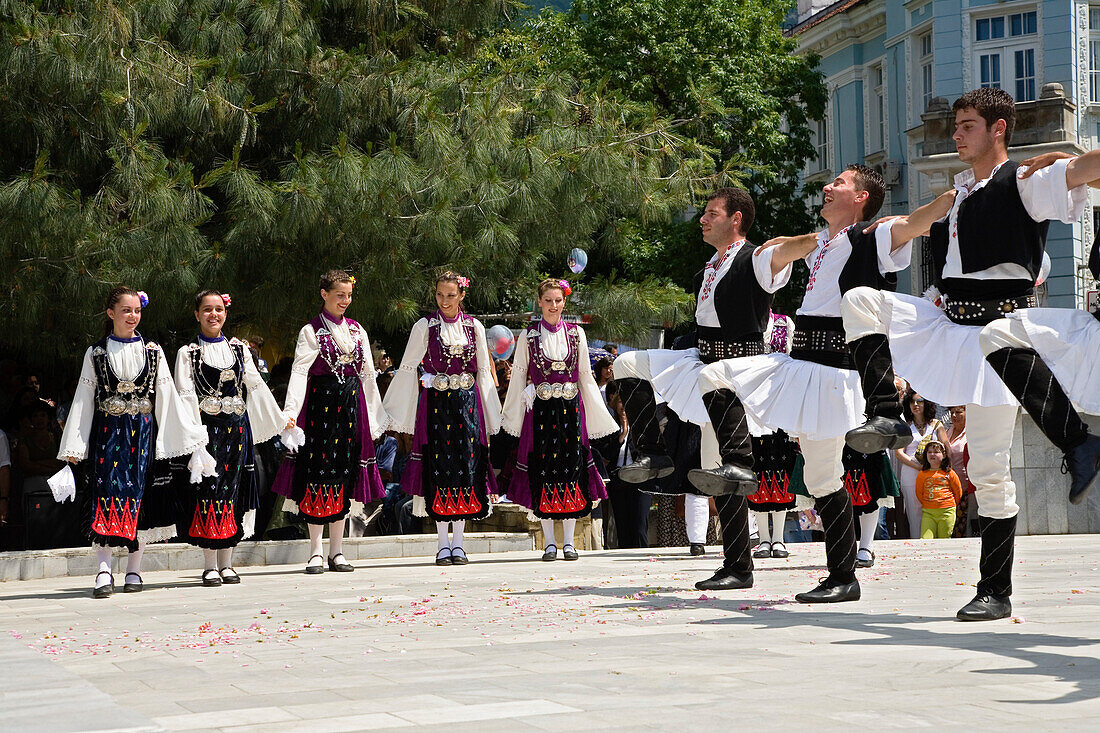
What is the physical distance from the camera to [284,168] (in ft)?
40.5

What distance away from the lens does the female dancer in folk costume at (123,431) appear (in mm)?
9117

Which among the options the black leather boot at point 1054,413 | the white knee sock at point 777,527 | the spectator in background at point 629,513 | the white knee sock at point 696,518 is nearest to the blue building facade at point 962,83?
the spectator in background at point 629,513

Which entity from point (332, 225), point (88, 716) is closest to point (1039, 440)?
point (332, 225)

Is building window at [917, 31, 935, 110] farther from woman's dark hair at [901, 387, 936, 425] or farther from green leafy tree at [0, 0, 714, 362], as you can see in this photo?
woman's dark hair at [901, 387, 936, 425]

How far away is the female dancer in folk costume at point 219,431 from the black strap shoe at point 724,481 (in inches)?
159

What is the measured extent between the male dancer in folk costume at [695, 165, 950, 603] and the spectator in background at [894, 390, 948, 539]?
583 cm

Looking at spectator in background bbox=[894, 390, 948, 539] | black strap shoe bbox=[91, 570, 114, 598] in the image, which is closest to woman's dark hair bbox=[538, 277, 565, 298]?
black strap shoe bbox=[91, 570, 114, 598]

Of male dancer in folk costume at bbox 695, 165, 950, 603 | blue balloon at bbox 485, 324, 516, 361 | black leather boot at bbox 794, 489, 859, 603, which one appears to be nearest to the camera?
male dancer in folk costume at bbox 695, 165, 950, 603

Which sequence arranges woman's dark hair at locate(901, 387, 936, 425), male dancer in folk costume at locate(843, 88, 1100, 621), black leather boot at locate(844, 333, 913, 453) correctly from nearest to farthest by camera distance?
male dancer in folk costume at locate(843, 88, 1100, 621), black leather boot at locate(844, 333, 913, 453), woman's dark hair at locate(901, 387, 936, 425)

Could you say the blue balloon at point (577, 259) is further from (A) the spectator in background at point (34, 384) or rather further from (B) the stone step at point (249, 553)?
(A) the spectator in background at point (34, 384)

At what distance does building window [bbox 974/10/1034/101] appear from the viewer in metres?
30.4

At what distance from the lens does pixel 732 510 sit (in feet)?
25.5

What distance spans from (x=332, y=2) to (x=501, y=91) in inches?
81.3

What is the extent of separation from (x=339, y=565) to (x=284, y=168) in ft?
12.4
